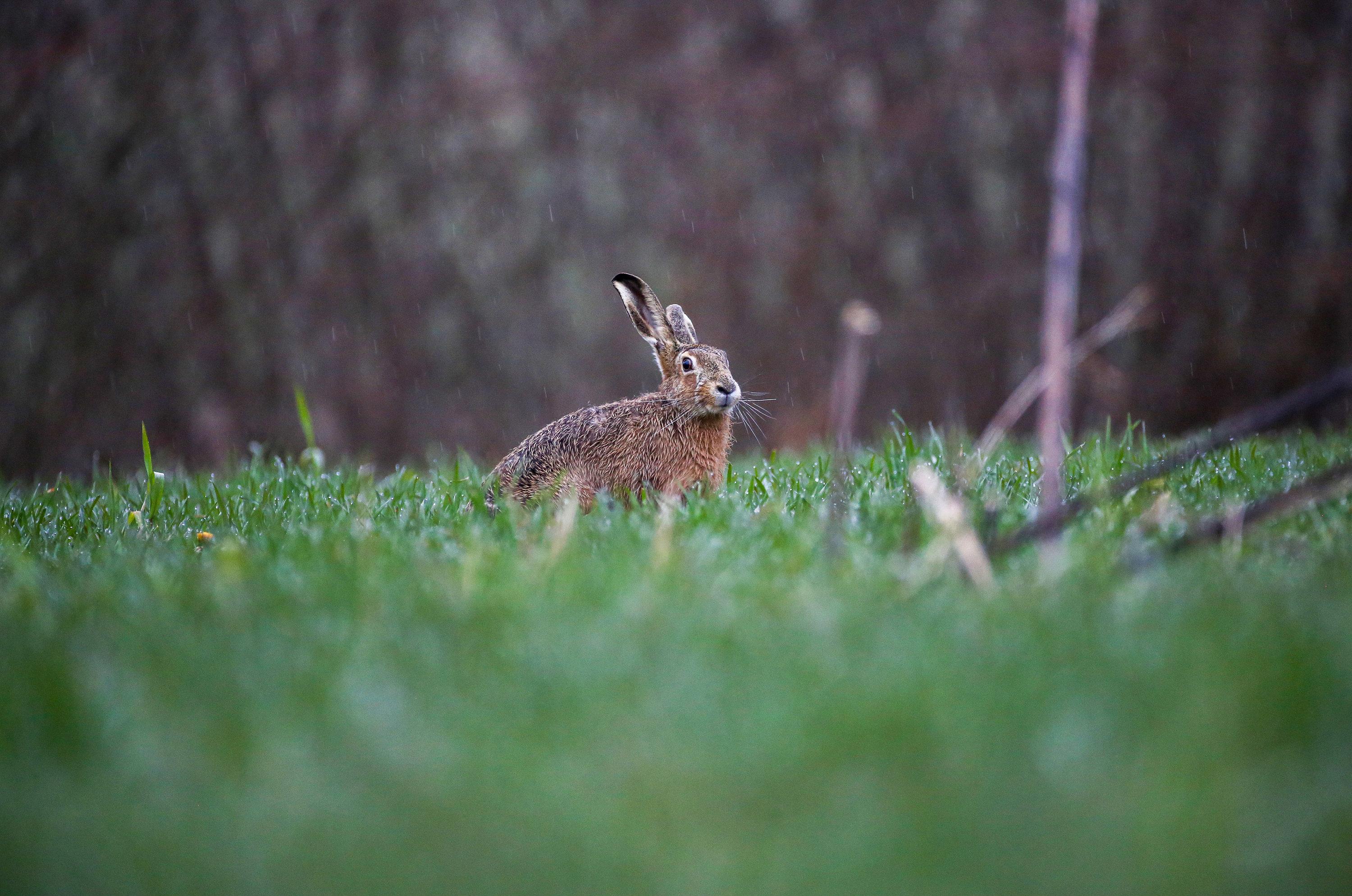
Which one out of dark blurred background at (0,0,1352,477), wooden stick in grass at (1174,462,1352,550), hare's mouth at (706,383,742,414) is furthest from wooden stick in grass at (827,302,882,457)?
dark blurred background at (0,0,1352,477)

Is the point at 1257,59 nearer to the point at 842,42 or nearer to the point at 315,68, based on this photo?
the point at 842,42

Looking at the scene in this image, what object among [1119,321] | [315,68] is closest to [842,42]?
[315,68]

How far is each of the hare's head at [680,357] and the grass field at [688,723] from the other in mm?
1607

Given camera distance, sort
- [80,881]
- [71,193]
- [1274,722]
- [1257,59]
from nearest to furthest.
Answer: [80,881], [1274,722], [1257,59], [71,193]

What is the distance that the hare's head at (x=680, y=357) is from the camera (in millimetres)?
5012

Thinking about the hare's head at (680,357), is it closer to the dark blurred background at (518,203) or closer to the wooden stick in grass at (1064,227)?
the wooden stick in grass at (1064,227)

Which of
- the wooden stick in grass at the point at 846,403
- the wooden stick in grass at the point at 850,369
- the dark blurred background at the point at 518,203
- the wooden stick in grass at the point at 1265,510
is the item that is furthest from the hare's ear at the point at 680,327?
the dark blurred background at the point at 518,203

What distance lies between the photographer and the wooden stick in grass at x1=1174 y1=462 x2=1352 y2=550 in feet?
9.07

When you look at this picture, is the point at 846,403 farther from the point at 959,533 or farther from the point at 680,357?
the point at 680,357

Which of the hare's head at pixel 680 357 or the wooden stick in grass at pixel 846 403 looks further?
the hare's head at pixel 680 357

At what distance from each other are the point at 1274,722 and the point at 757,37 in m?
8.45

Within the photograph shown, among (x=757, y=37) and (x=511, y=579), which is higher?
(x=757, y=37)

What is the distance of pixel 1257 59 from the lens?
868 centimetres

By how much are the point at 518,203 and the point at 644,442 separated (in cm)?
524
